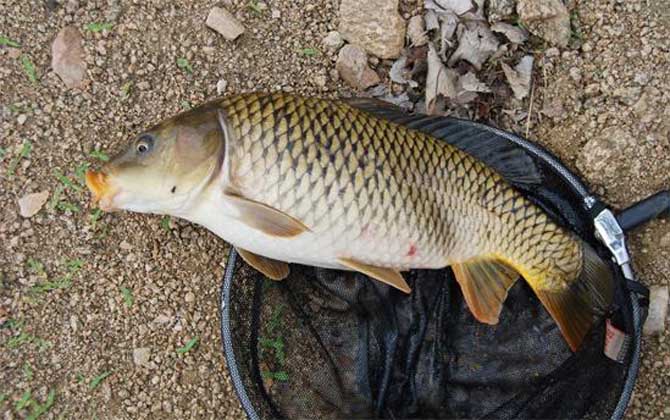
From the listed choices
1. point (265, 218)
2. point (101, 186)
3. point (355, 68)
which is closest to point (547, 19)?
point (355, 68)

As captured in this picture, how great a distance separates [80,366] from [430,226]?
38.3 inches

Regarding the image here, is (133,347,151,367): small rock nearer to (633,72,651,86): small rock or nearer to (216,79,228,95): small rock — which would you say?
(216,79,228,95): small rock

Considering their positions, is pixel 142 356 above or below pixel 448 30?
below

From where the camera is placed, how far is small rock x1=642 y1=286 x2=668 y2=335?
222 cm

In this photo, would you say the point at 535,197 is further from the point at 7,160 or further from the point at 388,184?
the point at 7,160

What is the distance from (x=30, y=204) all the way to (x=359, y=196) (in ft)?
2.98

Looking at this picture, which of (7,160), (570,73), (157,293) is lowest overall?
(157,293)

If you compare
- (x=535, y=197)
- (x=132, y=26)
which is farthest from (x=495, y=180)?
(x=132, y=26)

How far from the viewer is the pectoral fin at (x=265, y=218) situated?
1804 mm

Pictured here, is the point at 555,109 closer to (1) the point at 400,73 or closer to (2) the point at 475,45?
(2) the point at 475,45

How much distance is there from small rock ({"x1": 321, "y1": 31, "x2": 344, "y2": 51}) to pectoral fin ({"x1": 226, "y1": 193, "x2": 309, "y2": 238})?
69 centimetres

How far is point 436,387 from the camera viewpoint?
2.12 meters

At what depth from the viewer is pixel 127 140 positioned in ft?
7.34

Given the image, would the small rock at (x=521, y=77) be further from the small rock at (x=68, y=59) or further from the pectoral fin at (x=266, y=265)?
the small rock at (x=68, y=59)
